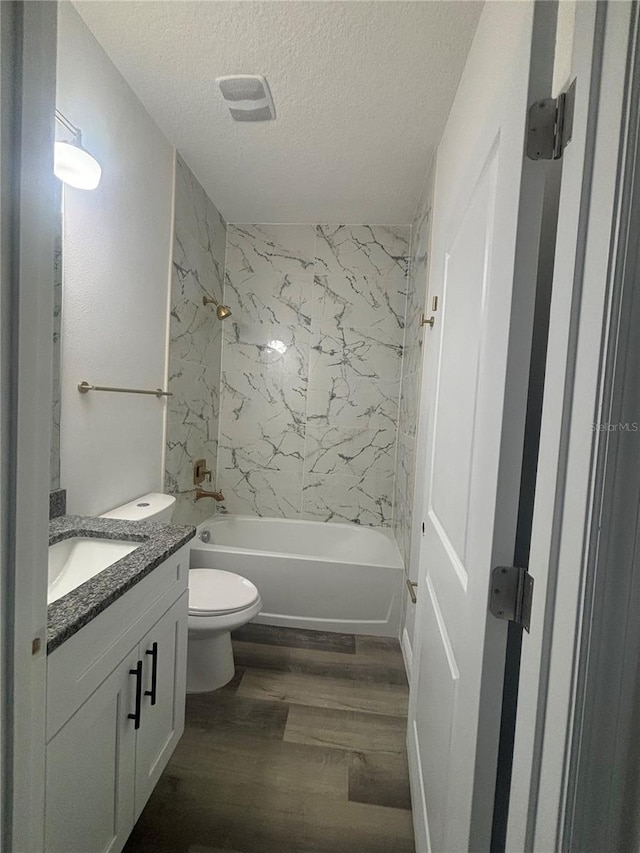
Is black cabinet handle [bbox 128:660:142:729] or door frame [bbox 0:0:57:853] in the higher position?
door frame [bbox 0:0:57:853]

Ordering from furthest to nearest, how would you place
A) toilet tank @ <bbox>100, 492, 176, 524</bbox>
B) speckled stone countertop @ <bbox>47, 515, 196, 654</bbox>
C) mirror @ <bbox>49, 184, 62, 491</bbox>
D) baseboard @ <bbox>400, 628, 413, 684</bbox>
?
baseboard @ <bbox>400, 628, 413, 684</bbox>, toilet tank @ <bbox>100, 492, 176, 524</bbox>, mirror @ <bbox>49, 184, 62, 491</bbox>, speckled stone countertop @ <bbox>47, 515, 196, 654</bbox>

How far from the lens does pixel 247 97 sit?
5.60ft

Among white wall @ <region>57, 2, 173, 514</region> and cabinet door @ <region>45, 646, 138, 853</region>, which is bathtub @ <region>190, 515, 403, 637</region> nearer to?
white wall @ <region>57, 2, 173, 514</region>

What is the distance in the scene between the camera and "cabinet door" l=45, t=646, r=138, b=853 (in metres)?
0.84

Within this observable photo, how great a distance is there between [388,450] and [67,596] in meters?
2.43

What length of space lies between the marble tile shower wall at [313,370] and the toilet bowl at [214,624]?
1232mm

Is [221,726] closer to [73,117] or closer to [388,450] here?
[388,450]

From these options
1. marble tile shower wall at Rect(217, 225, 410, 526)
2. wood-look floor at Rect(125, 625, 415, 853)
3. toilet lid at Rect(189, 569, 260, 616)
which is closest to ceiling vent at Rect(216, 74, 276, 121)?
marble tile shower wall at Rect(217, 225, 410, 526)

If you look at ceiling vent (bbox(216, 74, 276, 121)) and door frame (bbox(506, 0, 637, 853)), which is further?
ceiling vent (bbox(216, 74, 276, 121))

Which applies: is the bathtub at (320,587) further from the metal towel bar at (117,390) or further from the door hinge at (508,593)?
the door hinge at (508,593)

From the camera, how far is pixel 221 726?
→ 1.68 m

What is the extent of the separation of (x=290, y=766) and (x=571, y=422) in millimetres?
1685

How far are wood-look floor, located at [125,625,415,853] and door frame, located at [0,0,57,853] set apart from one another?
97 centimetres

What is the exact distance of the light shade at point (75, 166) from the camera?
1256 millimetres
